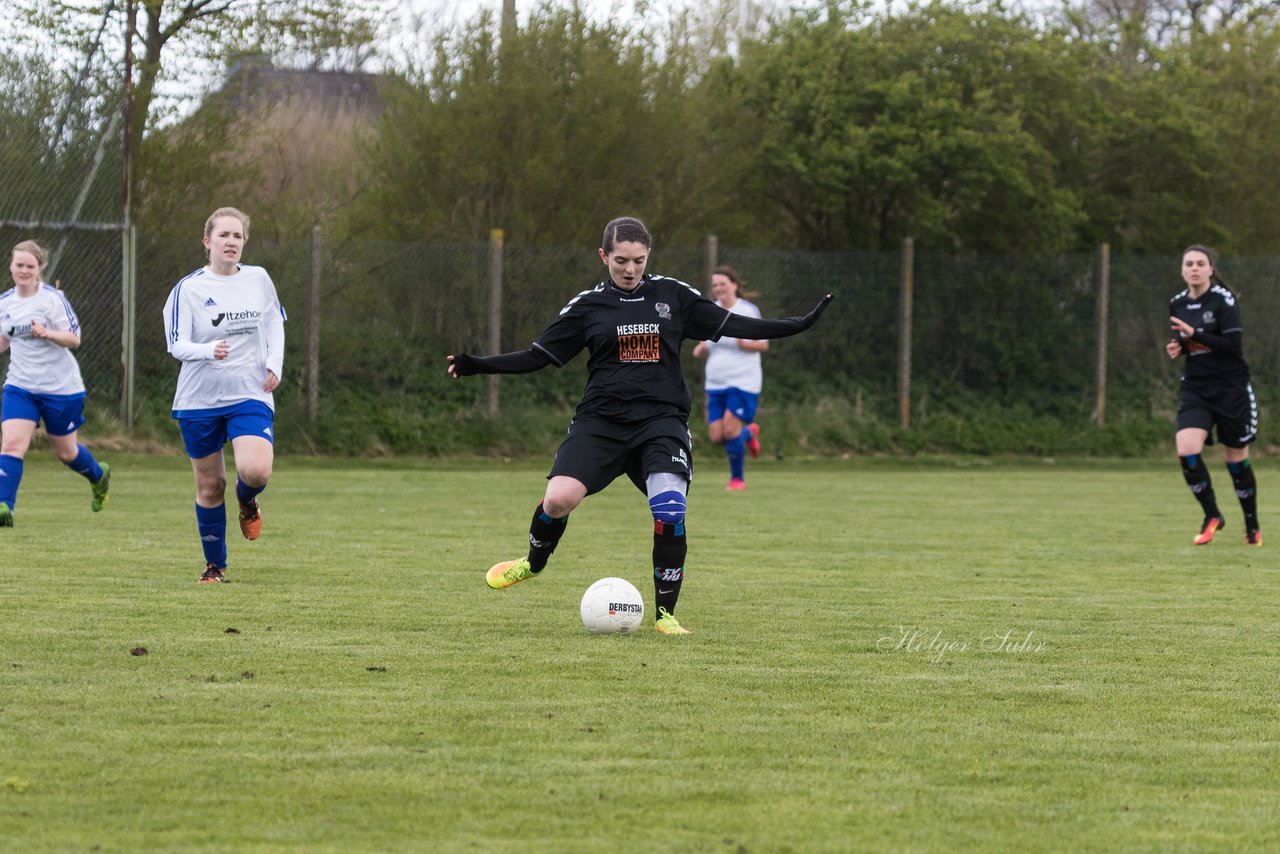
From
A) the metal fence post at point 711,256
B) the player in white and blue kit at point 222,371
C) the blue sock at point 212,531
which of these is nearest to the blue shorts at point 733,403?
the metal fence post at point 711,256

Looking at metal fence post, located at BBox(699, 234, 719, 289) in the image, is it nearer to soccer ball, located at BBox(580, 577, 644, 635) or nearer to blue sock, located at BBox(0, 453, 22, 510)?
blue sock, located at BBox(0, 453, 22, 510)

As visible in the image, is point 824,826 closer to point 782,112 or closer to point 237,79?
point 237,79

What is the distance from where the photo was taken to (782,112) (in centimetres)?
2470

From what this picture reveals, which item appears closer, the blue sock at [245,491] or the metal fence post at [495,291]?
the blue sock at [245,491]

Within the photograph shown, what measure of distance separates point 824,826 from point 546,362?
151 inches

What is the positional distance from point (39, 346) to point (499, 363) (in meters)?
5.70

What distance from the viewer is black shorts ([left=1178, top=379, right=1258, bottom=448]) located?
1210 centimetres

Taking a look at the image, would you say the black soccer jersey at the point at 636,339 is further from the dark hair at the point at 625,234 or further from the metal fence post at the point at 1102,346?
the metal fence post at the point at 1102,346

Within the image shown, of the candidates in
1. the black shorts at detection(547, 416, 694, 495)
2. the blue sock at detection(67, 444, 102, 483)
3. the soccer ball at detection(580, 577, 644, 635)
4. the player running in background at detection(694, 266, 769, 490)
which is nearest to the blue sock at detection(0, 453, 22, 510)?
the blue sock at detection(67, 444, 102, 483)

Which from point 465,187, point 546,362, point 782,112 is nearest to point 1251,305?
point 782,112

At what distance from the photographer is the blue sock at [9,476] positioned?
458 inches

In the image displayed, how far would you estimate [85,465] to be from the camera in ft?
41.2

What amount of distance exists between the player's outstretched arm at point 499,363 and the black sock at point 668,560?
863 millimetres

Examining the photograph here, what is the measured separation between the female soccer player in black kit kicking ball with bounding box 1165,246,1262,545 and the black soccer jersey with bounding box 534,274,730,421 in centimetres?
548
